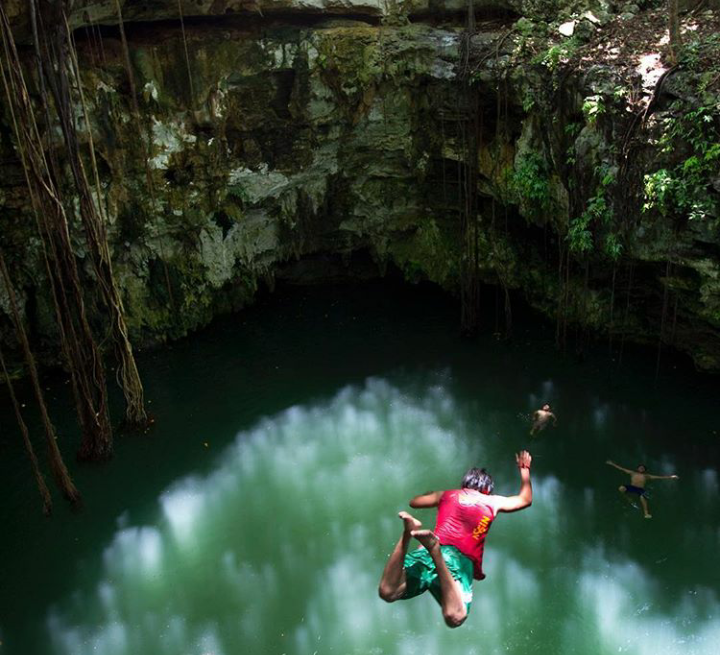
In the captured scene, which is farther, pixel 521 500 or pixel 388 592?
pixel 521 500

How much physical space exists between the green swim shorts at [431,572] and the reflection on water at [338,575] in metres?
1.15

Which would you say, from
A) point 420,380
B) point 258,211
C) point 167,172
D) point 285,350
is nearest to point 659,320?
point 420,380

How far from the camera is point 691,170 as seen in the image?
6.57 meters

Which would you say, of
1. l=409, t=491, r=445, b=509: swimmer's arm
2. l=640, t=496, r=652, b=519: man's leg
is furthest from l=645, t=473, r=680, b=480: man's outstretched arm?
l=409, t=491, r=445, b=509: swimmer's arm

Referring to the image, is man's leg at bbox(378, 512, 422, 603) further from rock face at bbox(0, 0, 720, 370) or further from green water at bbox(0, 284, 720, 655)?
rock face at bbox(0, 0, 720, 370)

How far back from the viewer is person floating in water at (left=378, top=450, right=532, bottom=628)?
3889 millimetres

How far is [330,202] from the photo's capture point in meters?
10.3

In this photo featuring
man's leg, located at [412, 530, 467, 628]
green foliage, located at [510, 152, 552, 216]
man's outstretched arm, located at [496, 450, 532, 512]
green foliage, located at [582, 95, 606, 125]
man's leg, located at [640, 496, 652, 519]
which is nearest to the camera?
man's leg, located at [412, 530, 467, 628]

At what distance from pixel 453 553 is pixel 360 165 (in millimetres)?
7041

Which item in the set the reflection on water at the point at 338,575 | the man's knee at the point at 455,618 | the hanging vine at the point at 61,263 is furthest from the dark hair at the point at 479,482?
the hanging vine at the point at 61,263

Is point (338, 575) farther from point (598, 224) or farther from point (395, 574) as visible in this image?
point (598, 224)

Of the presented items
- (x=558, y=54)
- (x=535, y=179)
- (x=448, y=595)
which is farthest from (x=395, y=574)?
(x=558, y=54)

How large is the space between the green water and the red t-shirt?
127 cm

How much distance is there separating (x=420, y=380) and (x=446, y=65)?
4.30m
